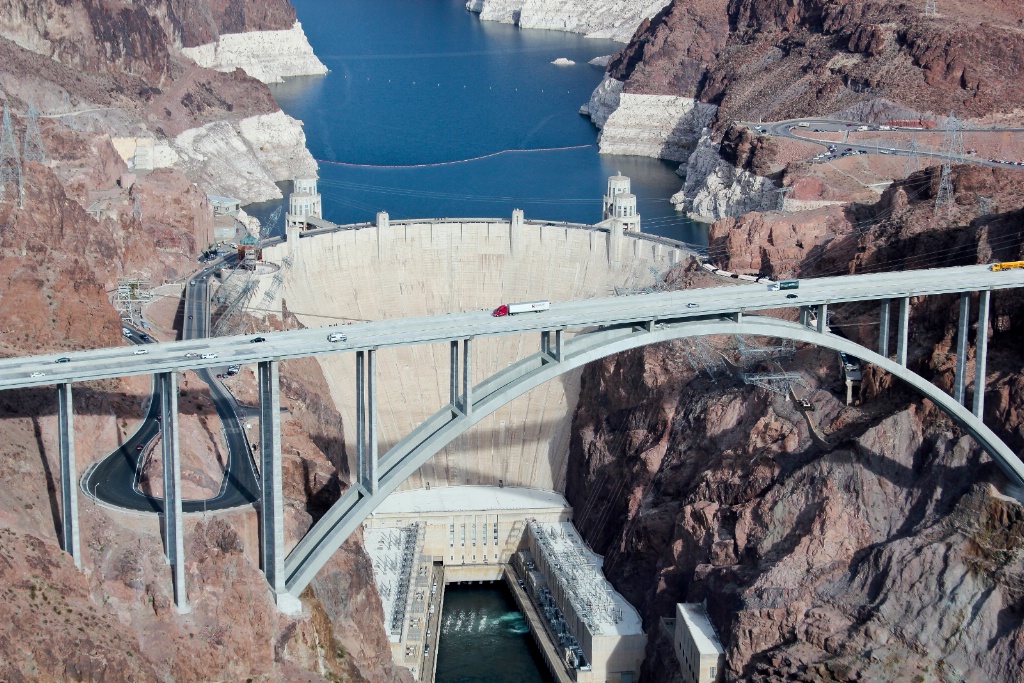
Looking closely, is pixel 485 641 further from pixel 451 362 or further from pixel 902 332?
pixel 902 332

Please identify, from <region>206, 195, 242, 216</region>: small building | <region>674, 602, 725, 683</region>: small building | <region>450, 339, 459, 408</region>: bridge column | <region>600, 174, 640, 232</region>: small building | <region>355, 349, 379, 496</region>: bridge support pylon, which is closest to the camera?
<region>355, 349, 379, 496</region>: bridge support pylon

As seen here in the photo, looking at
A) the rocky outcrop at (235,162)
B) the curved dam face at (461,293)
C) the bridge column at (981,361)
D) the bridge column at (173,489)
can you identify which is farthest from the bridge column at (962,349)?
the rocky outcrop at (235,162)

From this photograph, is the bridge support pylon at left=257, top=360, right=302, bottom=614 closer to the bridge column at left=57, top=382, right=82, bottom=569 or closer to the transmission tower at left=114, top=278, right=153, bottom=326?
the bridge column at left=57, top=382, right=82, bottom=569

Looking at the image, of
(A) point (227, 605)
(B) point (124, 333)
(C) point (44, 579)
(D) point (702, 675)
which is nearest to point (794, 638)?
(D) point (702, 675)

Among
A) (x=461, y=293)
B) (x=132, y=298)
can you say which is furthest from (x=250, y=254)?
(x=461, y=293)

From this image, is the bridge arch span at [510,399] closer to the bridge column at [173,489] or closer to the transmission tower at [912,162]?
the bridge column at [173,489]

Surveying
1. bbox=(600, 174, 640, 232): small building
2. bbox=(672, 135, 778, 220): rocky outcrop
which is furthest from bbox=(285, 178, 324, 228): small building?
bbox=(672, 135, 778, 220): rocky outcrop
